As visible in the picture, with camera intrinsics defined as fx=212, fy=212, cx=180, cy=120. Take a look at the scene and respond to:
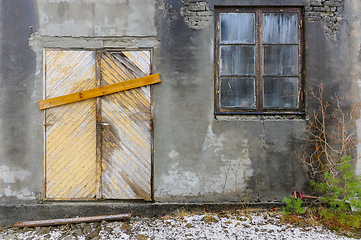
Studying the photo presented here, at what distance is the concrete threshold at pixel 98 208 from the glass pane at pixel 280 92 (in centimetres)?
170

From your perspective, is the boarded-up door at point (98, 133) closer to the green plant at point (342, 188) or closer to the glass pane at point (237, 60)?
the glass pane at point (237, 60)

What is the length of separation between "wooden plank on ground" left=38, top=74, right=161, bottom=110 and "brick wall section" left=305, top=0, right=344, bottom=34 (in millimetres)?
2859

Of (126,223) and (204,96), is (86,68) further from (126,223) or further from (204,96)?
(126,223)

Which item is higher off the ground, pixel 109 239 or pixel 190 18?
pixel 190 18

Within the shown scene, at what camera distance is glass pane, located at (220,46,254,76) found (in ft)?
12.2

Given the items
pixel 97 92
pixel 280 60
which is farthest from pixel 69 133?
pixel 280 60

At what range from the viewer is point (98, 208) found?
11.6ft

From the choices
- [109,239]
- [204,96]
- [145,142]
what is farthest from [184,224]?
[204,96]

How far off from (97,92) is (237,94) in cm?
239

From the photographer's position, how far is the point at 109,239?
3.01 m

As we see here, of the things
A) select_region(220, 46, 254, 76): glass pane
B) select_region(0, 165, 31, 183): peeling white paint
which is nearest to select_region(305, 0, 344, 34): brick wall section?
select_region(220, 46, 254, 76): glass pane

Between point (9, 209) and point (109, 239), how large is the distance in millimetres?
1898

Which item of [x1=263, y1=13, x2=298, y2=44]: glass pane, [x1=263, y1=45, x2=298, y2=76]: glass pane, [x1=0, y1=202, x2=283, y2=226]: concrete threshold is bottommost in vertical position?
[x1=0, y1=202, x2=283, y2=226]: concrete threshold

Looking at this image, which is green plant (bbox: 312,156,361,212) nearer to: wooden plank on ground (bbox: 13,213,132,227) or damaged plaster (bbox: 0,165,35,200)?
wooden plank on ground (bbox: 13,213,132,227)
